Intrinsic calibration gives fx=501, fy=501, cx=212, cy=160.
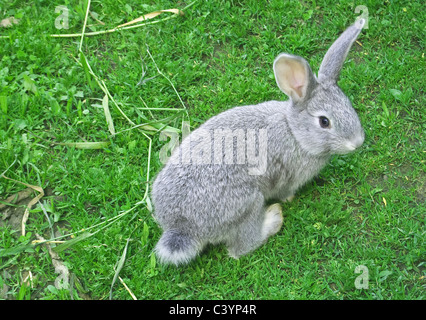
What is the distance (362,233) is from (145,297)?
1756 mm

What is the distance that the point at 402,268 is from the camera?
3.74 meters

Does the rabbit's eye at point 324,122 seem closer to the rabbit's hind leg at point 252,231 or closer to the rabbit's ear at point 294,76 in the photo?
the rabbit's ear at point 294,76

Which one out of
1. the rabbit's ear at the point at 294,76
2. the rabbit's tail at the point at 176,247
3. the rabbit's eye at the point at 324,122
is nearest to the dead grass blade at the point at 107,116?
the rabbit's tail at the point at 176,247

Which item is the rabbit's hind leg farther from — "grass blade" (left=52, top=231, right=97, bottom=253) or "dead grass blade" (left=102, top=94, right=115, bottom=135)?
"dead grass blade" (left=102, top=94, right=115, bottom=135)

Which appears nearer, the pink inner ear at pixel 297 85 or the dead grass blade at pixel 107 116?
the pink inner ear at pixel 297 85

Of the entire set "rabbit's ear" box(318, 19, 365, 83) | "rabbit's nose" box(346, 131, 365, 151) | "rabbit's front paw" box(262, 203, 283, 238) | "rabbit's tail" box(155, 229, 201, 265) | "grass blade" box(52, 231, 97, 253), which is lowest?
"grass blade" box(52, 231, 97, 253)

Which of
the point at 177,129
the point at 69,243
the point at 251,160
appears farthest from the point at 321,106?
the point at 69,243

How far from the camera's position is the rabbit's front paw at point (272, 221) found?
3939 mm

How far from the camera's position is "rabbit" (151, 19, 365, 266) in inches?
142

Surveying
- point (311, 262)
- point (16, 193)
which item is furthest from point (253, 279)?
point (16, 193)

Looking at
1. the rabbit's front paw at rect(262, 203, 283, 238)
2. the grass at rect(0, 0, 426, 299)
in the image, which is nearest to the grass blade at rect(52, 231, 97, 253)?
the grass at rect(0, 0, 426, 299)

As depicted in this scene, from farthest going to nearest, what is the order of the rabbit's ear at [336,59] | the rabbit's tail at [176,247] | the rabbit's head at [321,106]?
1. the rabbit's ear at [336,59]
2. the rabbit's head at [321,106]
3. the rabbit's tail at [176,247]

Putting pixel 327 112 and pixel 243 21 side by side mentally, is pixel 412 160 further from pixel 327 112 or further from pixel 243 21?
pixel 243 21

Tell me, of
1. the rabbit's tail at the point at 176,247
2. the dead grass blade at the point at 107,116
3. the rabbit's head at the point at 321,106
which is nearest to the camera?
the rabbit's tail at the point at 176,247
